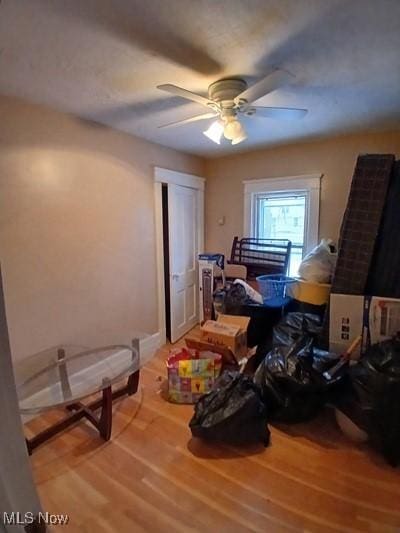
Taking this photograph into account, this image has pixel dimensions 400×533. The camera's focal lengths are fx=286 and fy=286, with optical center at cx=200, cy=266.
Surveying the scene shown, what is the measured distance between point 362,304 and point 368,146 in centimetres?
172

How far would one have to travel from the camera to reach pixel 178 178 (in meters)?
3.49

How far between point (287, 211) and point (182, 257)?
1.44 meters

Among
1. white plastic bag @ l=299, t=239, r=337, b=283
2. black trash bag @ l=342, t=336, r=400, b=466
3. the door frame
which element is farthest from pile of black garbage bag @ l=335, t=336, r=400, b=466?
the door frame

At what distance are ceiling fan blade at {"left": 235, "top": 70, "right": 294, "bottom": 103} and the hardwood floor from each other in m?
2.20

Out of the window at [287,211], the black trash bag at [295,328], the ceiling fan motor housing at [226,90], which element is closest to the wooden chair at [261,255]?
the window at [287,211]

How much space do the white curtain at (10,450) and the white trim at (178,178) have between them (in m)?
2.87

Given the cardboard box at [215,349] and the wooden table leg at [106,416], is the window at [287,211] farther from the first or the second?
the wooden table leg at [106,416]

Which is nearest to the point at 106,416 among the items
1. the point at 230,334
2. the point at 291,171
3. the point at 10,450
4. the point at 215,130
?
the point at 230,334

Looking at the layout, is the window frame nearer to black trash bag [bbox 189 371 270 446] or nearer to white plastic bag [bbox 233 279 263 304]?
white plastic bag [bbox 233 279 263 304]

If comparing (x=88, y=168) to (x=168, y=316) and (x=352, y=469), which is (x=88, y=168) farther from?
(x=352, y=469)

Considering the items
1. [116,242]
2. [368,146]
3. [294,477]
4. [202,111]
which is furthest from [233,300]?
[368,146]

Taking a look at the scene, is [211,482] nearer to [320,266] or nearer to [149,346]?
[149,346]

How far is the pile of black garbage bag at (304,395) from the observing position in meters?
1.73

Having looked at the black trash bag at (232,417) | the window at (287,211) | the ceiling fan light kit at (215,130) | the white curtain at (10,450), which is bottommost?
the black trash bag at (232,417)
